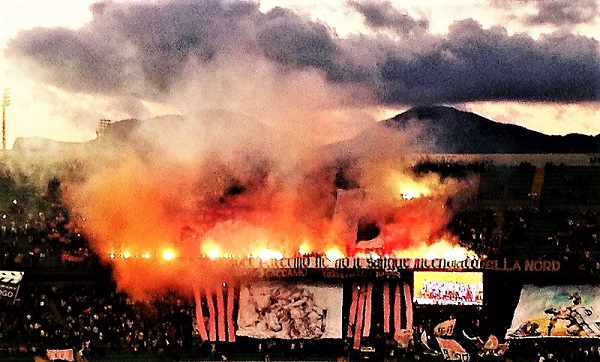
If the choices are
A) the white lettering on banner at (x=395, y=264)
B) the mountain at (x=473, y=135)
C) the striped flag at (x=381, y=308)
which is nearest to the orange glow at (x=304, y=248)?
the white lettering on banner at (x=395, y=264)

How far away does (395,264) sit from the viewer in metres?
18.4

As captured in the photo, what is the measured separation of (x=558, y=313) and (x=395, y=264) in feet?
11.8

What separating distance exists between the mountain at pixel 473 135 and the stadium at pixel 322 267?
242 millimetres

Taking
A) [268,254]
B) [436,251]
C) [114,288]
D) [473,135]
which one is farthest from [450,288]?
[114,288]

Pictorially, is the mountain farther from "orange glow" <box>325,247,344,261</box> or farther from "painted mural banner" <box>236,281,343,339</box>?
"painted mural banner" <box>236,281,343,339</box>

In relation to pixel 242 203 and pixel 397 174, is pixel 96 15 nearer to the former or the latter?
pixel 242 203

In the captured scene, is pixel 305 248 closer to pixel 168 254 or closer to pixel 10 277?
pixel 168 254

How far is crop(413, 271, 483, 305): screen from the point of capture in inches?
721

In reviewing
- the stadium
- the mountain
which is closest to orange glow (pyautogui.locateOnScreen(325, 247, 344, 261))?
the stadium

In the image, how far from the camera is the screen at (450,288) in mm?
18312

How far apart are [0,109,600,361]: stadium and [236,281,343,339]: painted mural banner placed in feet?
0.10

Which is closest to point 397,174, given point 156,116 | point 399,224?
point 399,224

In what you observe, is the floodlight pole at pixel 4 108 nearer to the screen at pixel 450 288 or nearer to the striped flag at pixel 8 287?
the striped flag at pixel 8 287

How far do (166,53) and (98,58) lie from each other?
157 centimetres
